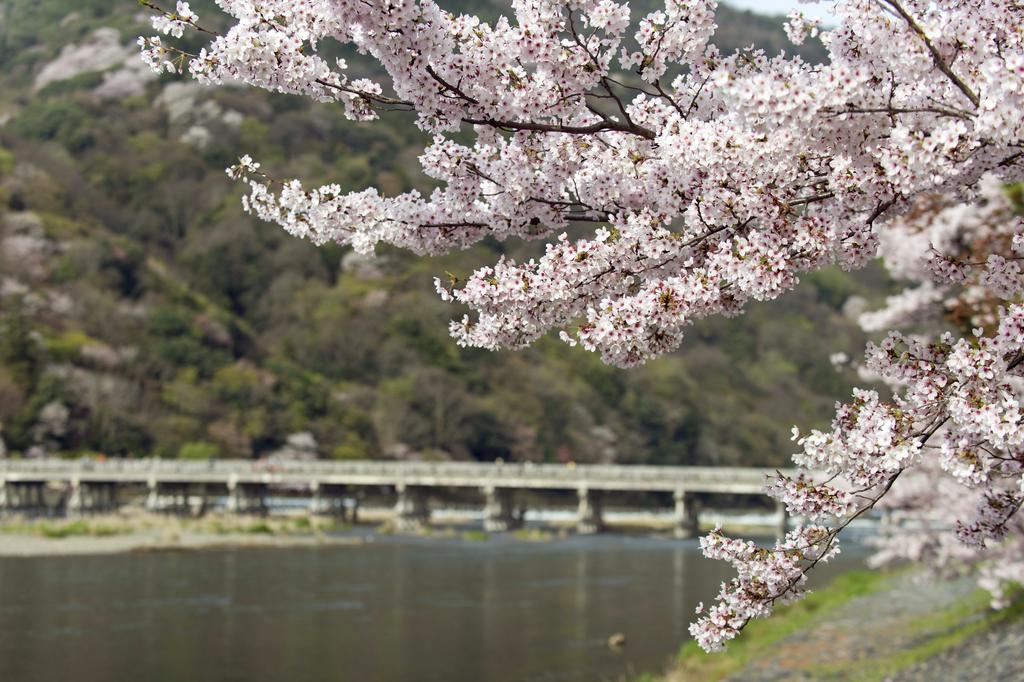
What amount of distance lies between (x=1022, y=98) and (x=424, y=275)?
3668 inches

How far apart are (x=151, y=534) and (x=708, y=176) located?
157 feet

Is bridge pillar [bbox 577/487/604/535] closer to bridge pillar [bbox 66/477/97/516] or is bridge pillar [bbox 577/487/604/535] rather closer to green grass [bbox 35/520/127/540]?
green grass [bbox 35/520/127/540]

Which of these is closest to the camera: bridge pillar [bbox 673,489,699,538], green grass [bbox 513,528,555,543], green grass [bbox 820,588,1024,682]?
green grass [bbox 820,588,1024,682]

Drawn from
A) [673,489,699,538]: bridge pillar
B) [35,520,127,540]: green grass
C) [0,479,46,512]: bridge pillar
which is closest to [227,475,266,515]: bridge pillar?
[0,479,46,512]: bridge pillar

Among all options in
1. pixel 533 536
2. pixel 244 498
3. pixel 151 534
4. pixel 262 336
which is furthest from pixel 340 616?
pixel 262 336

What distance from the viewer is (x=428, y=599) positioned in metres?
32.0

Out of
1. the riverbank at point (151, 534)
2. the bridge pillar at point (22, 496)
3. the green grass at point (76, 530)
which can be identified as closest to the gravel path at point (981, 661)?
the riverbank at point (151, 534)

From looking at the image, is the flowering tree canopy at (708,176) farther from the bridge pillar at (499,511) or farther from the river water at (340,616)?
the bridge pillar at (499,511)

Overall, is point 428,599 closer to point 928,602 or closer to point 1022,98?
point 928,602

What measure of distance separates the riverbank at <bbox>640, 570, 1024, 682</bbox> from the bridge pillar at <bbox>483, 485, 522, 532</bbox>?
34227mm

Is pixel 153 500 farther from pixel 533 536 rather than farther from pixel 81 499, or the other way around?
pixel 533 536

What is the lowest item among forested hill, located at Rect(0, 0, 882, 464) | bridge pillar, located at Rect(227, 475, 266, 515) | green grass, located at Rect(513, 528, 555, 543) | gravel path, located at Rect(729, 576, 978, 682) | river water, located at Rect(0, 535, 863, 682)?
green grass, located at Rect(513, 528, 555, 543)

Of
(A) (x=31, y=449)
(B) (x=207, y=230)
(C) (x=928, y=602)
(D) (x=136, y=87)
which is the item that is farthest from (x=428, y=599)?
(D) (x=136, y=87)

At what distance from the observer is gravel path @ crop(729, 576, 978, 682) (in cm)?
1839
